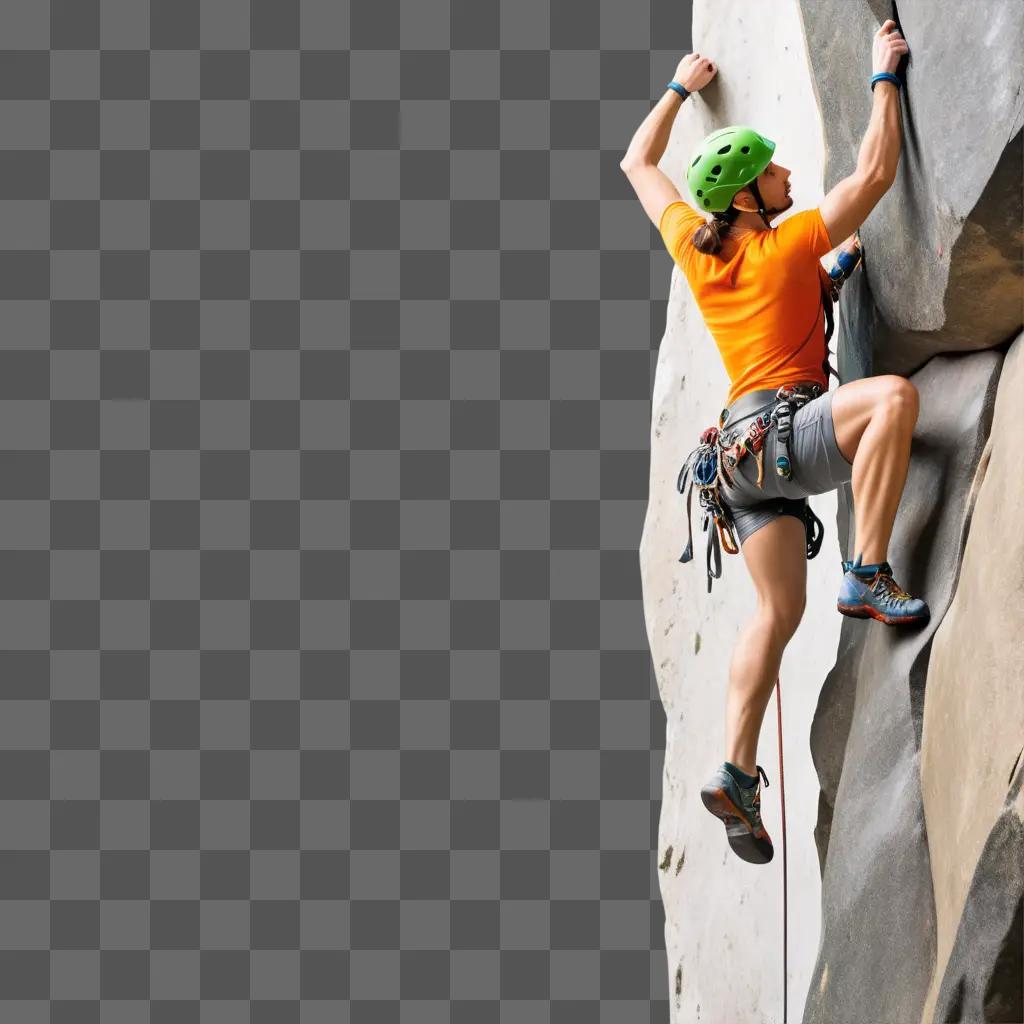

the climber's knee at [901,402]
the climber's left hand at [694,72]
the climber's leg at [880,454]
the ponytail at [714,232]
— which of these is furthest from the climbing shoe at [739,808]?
the climber's left hand at [694,72]

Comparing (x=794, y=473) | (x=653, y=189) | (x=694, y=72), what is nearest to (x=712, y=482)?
(x=794, y=473)

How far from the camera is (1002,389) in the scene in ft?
8.55

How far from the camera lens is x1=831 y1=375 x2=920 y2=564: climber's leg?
267cm

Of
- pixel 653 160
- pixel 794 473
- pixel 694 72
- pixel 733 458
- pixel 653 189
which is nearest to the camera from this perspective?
pixel 794 473

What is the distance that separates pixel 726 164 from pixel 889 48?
392mm

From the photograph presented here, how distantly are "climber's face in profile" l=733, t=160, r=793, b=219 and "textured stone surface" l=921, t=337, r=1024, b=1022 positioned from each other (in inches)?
25.4

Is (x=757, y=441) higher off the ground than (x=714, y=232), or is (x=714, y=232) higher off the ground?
(x=714, y=232)

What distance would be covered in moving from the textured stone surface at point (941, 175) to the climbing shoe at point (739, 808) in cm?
87

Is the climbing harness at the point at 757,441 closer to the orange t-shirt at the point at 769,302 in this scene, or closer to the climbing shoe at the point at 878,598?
the orange t-shirt at the point at 769,302

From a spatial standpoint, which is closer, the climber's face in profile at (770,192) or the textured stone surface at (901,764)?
the textured stone surface at (901,764)

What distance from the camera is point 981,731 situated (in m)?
2.35

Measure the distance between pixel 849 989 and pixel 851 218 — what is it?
4.69ft

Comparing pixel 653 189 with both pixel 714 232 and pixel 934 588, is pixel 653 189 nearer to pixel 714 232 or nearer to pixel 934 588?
pixel 714 232

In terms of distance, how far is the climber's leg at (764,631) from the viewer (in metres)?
3.00
